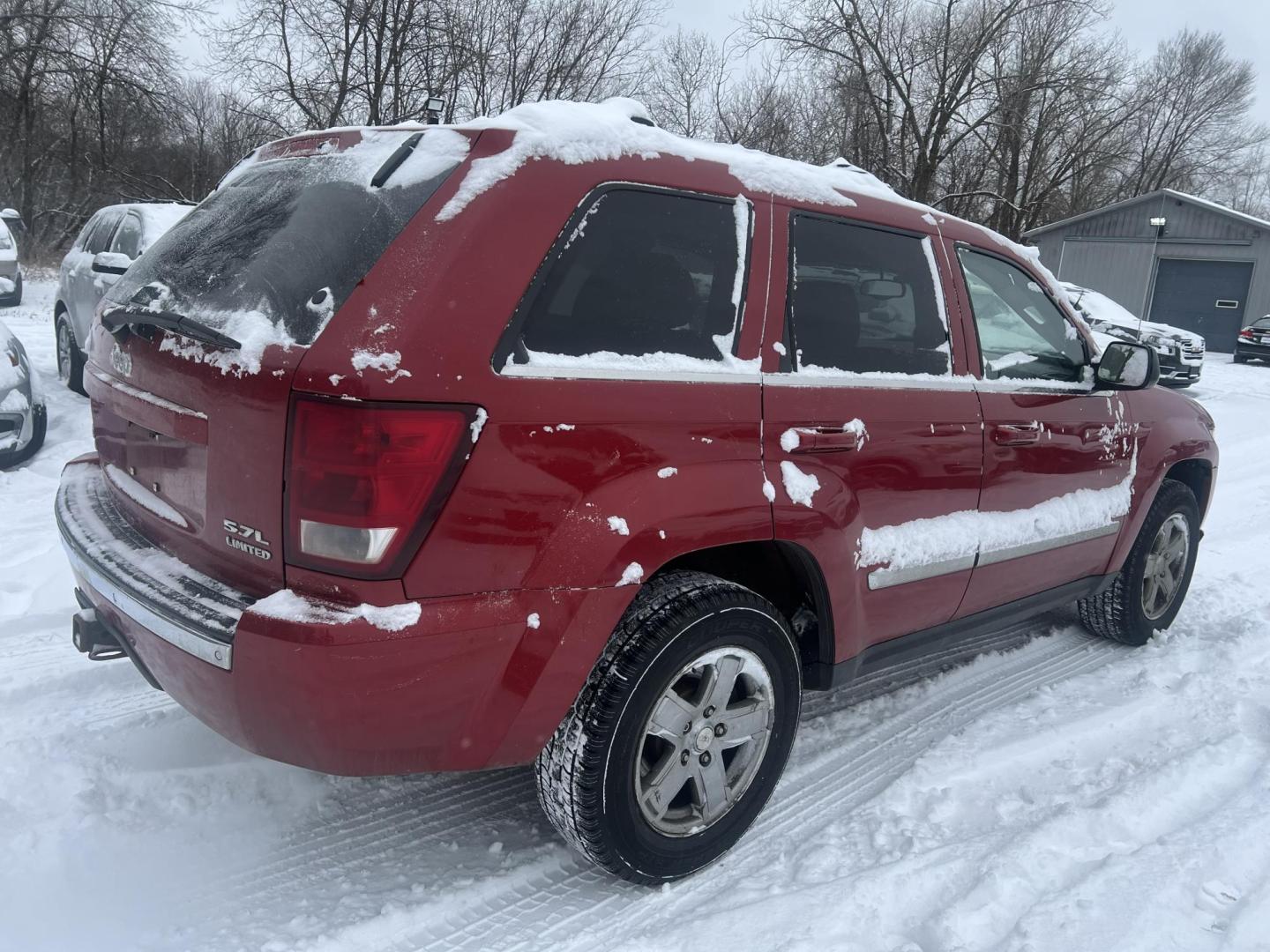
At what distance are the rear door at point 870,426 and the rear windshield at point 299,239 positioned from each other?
101 cm

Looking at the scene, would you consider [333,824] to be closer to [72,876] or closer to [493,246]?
[72,876]

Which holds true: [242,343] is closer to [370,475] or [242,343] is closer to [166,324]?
[166,324]

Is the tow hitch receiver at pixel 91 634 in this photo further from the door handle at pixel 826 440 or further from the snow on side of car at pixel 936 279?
the snow on side of car at pixel 936 279

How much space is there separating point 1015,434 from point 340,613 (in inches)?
93.9

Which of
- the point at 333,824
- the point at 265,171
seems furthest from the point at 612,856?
the point at 265,171

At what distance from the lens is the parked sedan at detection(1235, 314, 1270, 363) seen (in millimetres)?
21922

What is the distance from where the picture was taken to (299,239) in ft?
7.20

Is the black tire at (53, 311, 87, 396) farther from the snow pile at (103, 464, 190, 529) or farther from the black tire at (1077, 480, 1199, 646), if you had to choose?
the black tire at (1077, 480, 1199, 646)

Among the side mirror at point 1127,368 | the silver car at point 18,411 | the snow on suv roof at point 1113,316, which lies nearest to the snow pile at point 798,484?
the side mirror at point 1127,368

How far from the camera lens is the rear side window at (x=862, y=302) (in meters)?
2.61

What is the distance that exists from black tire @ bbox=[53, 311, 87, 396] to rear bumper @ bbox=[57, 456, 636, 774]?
22.5ft

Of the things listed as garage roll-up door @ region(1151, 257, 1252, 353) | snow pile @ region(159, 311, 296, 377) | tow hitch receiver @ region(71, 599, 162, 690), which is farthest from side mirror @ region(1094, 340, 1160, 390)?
garage roll-up door @ region(1151, 257, 1252, 353)

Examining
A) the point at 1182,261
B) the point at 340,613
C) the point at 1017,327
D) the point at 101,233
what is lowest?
the point at 340,613

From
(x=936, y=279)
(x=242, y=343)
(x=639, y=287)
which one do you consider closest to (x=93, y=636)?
(x=242, y=343)
